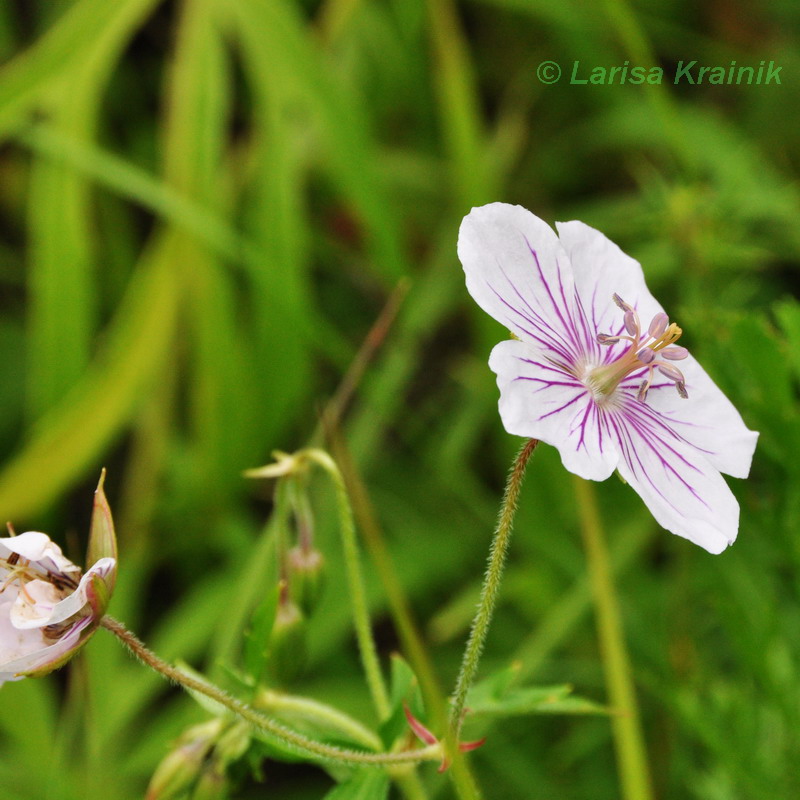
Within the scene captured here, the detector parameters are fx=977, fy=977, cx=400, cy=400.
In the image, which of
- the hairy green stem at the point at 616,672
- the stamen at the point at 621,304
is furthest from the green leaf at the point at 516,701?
the stamen at the point at 621,304

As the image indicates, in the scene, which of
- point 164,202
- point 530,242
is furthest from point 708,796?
point 164,202

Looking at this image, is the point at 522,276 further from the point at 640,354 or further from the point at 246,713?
the point at 246,713

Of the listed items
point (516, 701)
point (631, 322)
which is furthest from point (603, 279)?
point (516, 701)

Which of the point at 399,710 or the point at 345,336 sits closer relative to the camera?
the point at 399,710

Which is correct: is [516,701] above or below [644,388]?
below

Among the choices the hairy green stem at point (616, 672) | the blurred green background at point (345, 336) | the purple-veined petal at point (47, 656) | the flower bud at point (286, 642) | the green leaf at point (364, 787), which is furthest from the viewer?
the blurred green background at point (345, 336)

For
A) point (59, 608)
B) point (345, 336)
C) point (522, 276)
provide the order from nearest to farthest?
point (59, 608)
point (522, 276)
point (345, 336)

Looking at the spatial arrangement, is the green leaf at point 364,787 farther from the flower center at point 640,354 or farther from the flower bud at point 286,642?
Answer: the flower center at point 640,354
